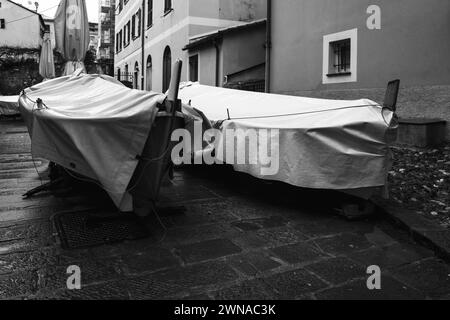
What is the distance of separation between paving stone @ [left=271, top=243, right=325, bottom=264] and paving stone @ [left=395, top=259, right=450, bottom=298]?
2.17 feet


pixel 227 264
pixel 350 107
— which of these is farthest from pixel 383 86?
pixel 227 264

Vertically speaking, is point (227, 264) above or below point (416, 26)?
below

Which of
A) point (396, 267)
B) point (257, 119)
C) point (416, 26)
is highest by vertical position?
point (416, 26)

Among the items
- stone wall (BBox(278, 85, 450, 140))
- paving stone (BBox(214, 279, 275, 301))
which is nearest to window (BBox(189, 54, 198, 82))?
stone wall (BBox(278, 85, 450, 140))

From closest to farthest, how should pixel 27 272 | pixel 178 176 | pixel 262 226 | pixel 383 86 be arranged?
pixel 27 272 → pixel 262 226 → pixel 178 176 → pixel 383 86

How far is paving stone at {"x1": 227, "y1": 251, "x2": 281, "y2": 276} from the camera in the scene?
122 inches

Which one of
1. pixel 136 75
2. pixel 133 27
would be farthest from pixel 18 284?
pixel 133 27

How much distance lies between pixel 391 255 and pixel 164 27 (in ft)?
59.0

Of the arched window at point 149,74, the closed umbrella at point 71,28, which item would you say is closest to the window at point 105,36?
the arched window at point 149,74

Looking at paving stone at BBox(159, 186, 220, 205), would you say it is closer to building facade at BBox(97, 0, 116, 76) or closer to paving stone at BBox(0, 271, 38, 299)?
paving stone at BBox(0, 271, 38, 299)

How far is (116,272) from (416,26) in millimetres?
6866

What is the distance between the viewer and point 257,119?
500 centimetres

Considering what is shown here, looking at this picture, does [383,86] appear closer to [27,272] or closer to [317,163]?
[317,163]

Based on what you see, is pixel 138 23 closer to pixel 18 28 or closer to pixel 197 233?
pixel 18 28
